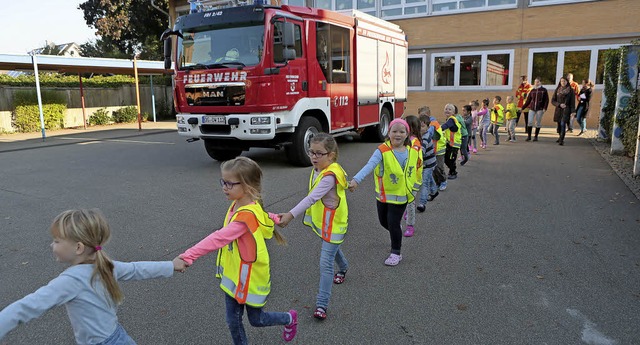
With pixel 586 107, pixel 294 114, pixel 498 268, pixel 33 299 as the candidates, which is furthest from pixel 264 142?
pixel 586 107

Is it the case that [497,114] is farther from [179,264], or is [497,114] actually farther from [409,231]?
[179,264]

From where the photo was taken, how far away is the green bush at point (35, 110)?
709 inches

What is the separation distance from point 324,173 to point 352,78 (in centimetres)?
813

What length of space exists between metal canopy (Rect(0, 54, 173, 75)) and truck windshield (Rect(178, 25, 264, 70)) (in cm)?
851

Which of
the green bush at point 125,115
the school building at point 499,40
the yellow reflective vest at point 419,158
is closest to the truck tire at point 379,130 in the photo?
the school building at point 499,40

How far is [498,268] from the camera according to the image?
428cm

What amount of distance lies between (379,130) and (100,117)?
1440 centimetres

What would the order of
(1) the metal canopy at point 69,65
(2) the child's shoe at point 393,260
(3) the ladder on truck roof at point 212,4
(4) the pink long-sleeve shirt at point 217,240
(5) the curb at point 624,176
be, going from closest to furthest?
(4) the pink long-sleeve shirt at point 217,240, (2) the child's shoe at point 393,260, (5) the curb at point 624,176, (3) the ladder on truck roof at point 212,4, (1) the metal canopy at point 69,65

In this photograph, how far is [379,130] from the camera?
13.2 metres

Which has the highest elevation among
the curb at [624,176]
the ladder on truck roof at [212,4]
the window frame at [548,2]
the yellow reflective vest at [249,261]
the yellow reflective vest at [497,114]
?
the window frame at [548,2]

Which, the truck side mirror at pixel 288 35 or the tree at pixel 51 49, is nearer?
the truck side mirror at pixel 288 35

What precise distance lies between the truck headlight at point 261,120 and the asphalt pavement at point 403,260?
1.02 m

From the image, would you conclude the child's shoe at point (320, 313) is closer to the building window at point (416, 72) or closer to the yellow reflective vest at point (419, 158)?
the yellow reflective vest at point (419, 158)

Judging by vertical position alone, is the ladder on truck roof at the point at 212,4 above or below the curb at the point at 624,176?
above
